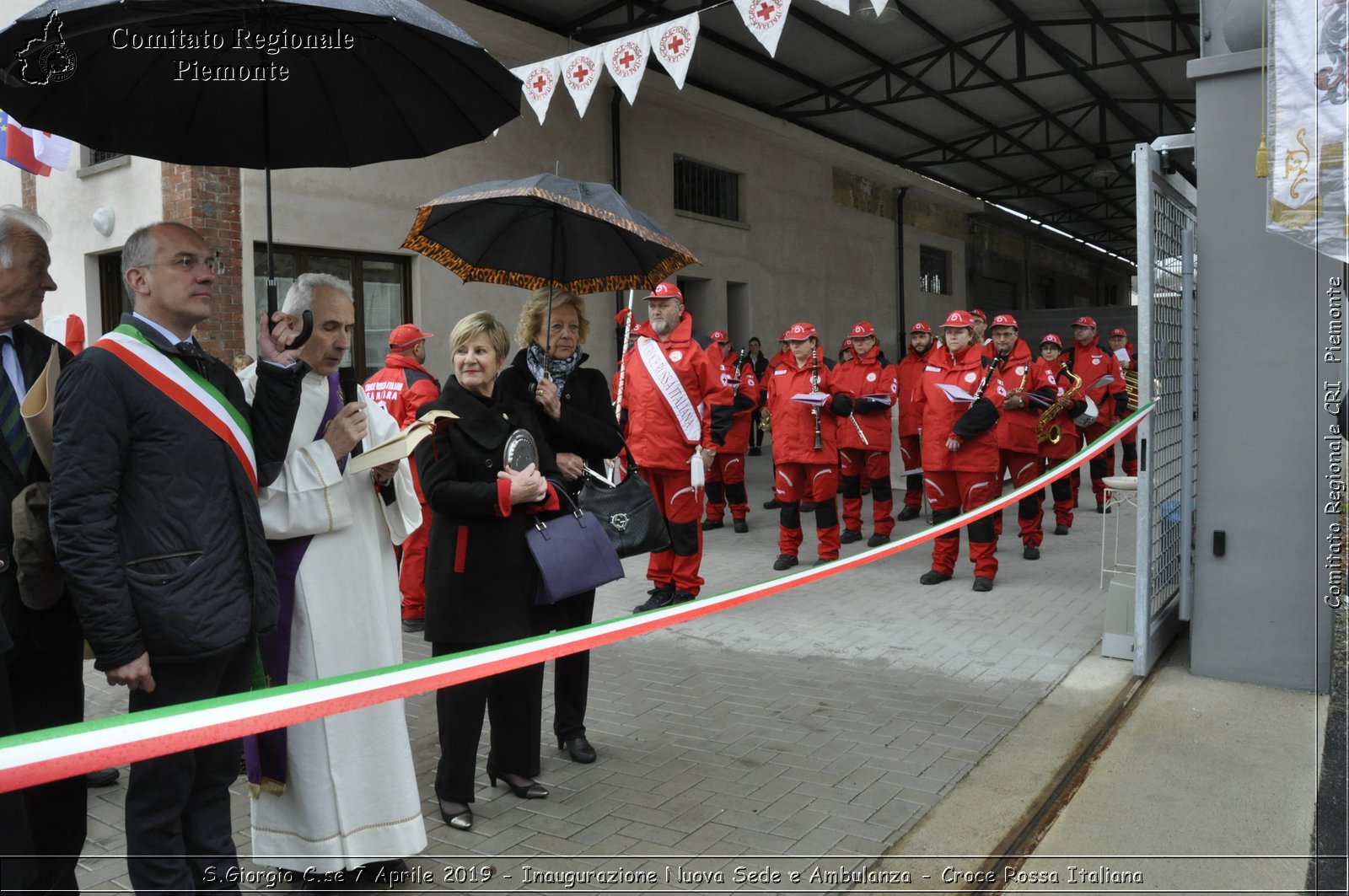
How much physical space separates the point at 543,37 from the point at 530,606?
39.7 feet

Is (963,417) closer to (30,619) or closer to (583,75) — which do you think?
(583,75)

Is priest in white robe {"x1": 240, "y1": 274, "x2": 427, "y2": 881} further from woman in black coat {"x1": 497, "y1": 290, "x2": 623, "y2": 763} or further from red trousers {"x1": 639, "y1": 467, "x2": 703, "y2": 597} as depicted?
red trousers {"x1": 639, "y1": 467, "x2": 703, "y2": 597}

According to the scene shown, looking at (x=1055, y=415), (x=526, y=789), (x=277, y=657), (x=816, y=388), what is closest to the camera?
(x=277, y=657)

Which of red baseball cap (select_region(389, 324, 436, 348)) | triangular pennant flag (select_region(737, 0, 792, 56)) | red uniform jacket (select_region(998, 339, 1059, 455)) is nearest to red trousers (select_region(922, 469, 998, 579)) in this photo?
red uniform jacket (select_region(998, 339, 1059, 455))

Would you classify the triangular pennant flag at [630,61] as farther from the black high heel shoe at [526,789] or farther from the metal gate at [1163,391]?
the black high heel shoe at [526,789]

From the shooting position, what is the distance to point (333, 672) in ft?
10.5

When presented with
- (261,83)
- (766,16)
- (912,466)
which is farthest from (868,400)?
(261,83)

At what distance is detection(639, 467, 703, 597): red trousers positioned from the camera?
7.15 meters

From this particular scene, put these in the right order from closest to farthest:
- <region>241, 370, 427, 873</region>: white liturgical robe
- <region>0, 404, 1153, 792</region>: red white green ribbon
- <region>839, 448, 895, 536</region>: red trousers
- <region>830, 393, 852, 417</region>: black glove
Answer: <region>0, 404, 1153, 792</region>: red white green ribbon → <region>241, 370, 427, 873</region>: white liturgical robe → <region>830, 393, 852, 417</region>: black glove → <region>839, 448, 895, 536</region>: red trousers

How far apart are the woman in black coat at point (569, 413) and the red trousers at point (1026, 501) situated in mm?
5171

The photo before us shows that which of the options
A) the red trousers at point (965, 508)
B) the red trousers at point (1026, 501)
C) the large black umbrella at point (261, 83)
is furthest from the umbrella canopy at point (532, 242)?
the red trousers at point (1026, 501)

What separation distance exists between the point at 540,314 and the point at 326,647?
176 centimetres

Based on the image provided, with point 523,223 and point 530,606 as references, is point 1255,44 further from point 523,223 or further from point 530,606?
point 530,606

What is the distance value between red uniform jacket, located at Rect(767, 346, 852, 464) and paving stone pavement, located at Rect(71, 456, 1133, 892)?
1358mm
